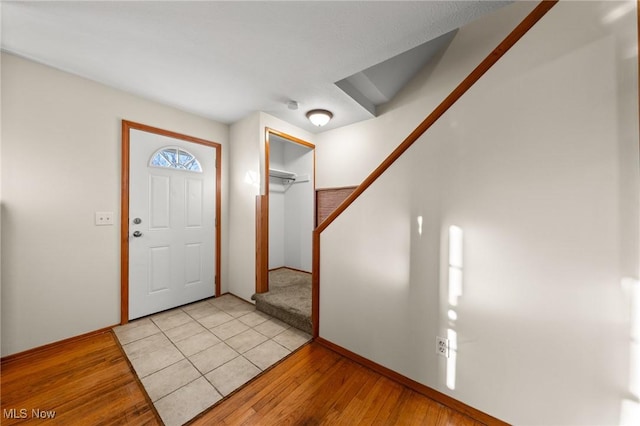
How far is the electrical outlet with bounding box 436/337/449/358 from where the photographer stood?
1.43 meters

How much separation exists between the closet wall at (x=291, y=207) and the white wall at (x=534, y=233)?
2442 mm

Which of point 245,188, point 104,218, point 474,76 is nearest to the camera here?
point 474,76

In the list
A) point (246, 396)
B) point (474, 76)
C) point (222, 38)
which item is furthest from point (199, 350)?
point (474, 76)

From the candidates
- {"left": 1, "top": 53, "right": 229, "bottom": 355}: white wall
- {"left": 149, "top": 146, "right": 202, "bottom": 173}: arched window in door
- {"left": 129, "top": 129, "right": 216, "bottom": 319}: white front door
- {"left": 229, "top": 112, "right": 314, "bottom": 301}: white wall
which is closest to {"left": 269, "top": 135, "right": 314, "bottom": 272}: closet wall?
{"left": 229, "top": 112, "right": 314, "bottom": 301}: white wall

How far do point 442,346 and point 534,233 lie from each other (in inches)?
34.6

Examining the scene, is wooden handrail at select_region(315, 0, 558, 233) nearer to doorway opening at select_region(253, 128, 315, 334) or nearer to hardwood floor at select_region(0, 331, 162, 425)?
doorway opening at select_region(253, 128, 315, 334)

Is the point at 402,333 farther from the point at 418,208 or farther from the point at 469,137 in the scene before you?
the point at 469,137

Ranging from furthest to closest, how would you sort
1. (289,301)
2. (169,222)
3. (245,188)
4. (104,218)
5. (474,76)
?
(245,188)
(169,222)
(289,301)
(104,218)
(474,76)

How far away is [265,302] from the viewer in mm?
2648

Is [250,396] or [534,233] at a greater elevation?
[534,233]

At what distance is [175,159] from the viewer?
9.17ft

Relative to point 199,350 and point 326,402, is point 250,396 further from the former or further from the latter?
point 199,350

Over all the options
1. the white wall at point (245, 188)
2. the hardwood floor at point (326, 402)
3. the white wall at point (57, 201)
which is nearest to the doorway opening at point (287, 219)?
the white wall at point (245, 188)

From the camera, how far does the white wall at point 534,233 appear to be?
1005 mm
